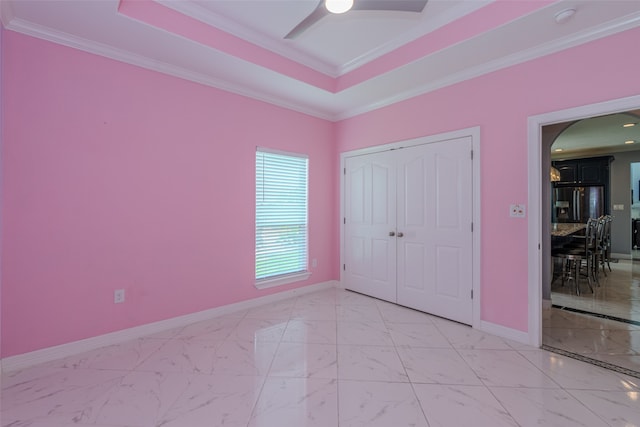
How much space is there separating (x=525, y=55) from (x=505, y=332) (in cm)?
266

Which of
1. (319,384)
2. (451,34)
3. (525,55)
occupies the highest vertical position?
(451,34)

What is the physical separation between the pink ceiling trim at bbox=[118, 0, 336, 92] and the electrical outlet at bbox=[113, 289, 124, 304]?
93.7 inches

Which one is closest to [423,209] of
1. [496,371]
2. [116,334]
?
[496,371]

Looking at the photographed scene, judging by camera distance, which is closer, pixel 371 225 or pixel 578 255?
pixel 371 225

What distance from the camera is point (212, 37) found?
8.50 feet

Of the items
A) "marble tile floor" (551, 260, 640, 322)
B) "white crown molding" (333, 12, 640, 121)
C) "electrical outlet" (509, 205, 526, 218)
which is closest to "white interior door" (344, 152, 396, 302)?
"white crown molding" (333, 12, 640, 121)

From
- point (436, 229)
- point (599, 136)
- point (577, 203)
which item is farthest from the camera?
point (577, 203)

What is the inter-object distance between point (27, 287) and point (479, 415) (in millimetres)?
3461

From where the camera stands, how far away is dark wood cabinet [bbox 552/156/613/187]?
6.86 m

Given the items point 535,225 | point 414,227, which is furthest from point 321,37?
point 535,225

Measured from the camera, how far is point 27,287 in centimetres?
229

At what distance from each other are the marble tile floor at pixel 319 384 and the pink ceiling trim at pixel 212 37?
278 centimetres

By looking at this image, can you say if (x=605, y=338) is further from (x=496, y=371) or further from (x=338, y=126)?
(x=338, y=126)

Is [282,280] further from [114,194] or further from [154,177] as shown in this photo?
[114,194]
